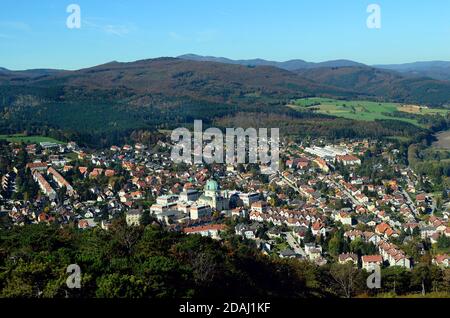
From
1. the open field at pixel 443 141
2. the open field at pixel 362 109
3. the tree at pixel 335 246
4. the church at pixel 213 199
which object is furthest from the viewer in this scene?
the open field at pixel 362 109

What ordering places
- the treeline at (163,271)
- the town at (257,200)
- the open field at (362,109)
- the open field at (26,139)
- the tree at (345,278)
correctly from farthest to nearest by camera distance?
the open field at (362,109) → the open field at (26,139) → the town at (257,200) → the tree at (345,278) → the treeline at (163,271)

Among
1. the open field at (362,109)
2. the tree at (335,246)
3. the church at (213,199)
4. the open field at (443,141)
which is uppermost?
the open field at (362,109)

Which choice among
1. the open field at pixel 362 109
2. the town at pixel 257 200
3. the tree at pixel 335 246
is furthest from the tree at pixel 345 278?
the open field at pixel 362 109

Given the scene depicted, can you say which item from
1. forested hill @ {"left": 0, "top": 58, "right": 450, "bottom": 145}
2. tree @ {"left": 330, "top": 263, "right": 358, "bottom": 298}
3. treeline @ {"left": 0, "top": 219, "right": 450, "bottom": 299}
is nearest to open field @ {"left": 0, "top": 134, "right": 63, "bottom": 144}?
forested hill @ {"left": 0, "top": 58, "right": 450, "bottom": 145}

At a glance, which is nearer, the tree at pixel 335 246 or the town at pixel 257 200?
the tree at pixel 335 246

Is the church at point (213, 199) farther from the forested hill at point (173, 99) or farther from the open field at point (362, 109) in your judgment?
the open field at point (362, 109)

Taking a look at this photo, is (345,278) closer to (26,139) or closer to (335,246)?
(335,246)

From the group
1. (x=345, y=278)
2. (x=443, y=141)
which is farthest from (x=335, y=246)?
(x=443, y=141)
